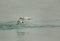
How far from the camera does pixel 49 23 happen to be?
2.25ft

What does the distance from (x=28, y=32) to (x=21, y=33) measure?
0.12ft

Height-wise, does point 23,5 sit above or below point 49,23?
above

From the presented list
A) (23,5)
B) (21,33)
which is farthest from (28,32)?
(23,5)

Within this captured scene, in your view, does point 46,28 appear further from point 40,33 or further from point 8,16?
point 8,16

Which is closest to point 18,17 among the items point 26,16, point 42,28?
point 26,16

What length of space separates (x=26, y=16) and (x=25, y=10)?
3 cm

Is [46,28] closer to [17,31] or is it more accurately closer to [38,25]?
[38,25]

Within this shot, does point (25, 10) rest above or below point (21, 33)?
above

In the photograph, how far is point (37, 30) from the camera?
0.67 m

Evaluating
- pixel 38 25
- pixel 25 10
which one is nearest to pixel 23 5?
pixel 25 10

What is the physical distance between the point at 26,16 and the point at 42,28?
11cm

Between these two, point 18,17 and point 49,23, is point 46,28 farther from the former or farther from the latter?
point 18,17

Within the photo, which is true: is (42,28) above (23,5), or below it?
below

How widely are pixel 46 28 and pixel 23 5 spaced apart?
6.9 inches
